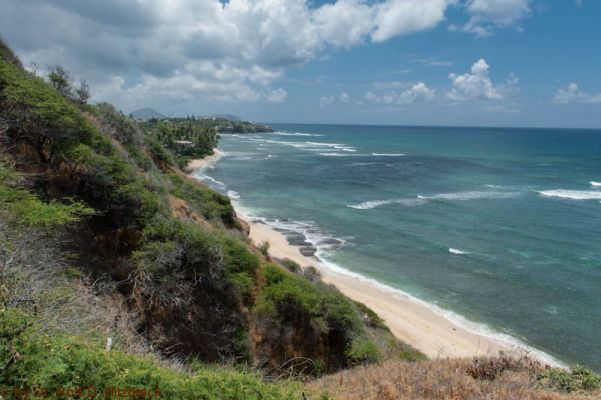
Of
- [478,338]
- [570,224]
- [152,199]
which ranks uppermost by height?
[152,199]

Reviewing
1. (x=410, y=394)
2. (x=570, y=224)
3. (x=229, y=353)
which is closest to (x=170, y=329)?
(x=229, y=353)

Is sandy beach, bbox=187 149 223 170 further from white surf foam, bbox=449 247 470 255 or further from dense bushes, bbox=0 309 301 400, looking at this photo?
dense bushes, bbox=0 309 301 400

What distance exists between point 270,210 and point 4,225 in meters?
35.0

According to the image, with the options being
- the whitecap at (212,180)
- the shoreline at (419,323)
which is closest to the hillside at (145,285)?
the shoreline at (419,323)

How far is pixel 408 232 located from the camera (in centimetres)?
3556

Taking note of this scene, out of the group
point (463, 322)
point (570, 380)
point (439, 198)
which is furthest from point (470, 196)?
point (570, 380)

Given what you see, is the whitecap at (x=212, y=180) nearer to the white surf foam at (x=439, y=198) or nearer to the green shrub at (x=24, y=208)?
the white surf foam at (x=439, y=198)

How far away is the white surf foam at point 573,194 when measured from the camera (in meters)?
49.1

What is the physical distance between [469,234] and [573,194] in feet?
87.7

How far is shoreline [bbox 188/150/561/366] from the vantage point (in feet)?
62.0

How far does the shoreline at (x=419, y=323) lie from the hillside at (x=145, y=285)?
4.22 m

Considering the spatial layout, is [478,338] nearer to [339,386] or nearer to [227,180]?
[339,386]

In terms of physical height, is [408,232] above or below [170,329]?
below

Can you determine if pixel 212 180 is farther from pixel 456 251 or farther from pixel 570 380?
pixel 570 380
